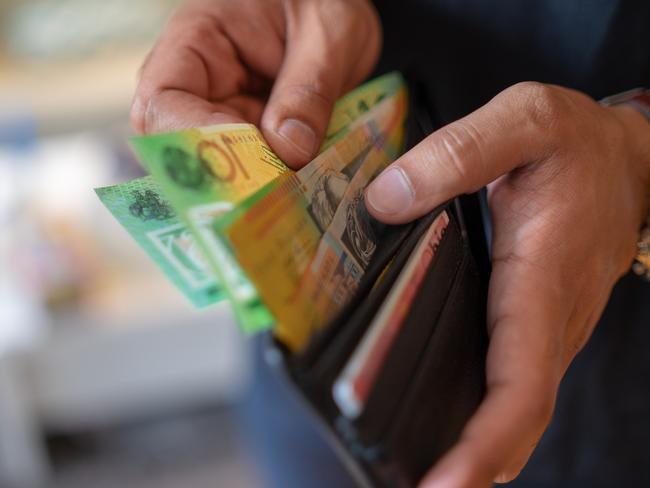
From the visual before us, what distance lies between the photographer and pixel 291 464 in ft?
2.75

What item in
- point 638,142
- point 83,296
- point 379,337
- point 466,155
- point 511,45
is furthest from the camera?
point 83,296

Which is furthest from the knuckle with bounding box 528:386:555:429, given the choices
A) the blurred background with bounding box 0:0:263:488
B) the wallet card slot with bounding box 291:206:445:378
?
the blurred background with bounding box 0:0:263:488

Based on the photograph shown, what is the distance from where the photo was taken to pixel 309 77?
56 centimetres

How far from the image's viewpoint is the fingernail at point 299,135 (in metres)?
0.51

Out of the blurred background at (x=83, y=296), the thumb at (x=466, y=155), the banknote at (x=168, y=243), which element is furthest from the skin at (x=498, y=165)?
the blurred background at (x=83, y=296)

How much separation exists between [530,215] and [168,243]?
254 mm

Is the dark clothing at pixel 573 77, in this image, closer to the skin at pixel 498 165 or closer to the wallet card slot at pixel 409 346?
the skin at pixel 498 165

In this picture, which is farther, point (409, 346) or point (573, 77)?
point (573, 77)

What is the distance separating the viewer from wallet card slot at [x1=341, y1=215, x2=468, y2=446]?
1.04 feet

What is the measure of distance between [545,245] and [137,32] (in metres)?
1.45

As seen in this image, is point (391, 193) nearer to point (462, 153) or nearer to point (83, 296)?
point (462, 153)

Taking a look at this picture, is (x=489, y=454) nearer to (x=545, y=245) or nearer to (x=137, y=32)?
(x=545, y=245)

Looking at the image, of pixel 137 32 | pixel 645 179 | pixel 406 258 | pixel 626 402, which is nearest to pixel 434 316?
pixel 406 258

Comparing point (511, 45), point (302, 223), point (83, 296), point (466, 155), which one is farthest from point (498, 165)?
point (83, 296)
